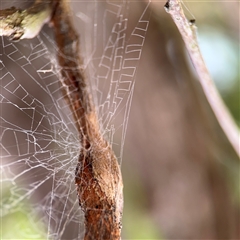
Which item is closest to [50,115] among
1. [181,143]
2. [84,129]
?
[84,129]

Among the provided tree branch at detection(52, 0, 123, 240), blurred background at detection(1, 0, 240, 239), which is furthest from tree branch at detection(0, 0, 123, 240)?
blurred background at detection(1, 0, 240, 239)

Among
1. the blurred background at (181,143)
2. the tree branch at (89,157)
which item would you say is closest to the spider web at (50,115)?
the tree branch at (89,157)

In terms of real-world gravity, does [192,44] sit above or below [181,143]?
above

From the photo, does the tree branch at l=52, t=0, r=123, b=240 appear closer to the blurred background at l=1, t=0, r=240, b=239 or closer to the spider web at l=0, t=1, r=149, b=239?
the spider web at l=0, t=1, r=149, b=239

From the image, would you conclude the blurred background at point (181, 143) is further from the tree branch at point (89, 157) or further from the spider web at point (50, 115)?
the tree branch at point (89, 157)

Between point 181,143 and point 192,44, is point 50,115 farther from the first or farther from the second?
point 181,143
